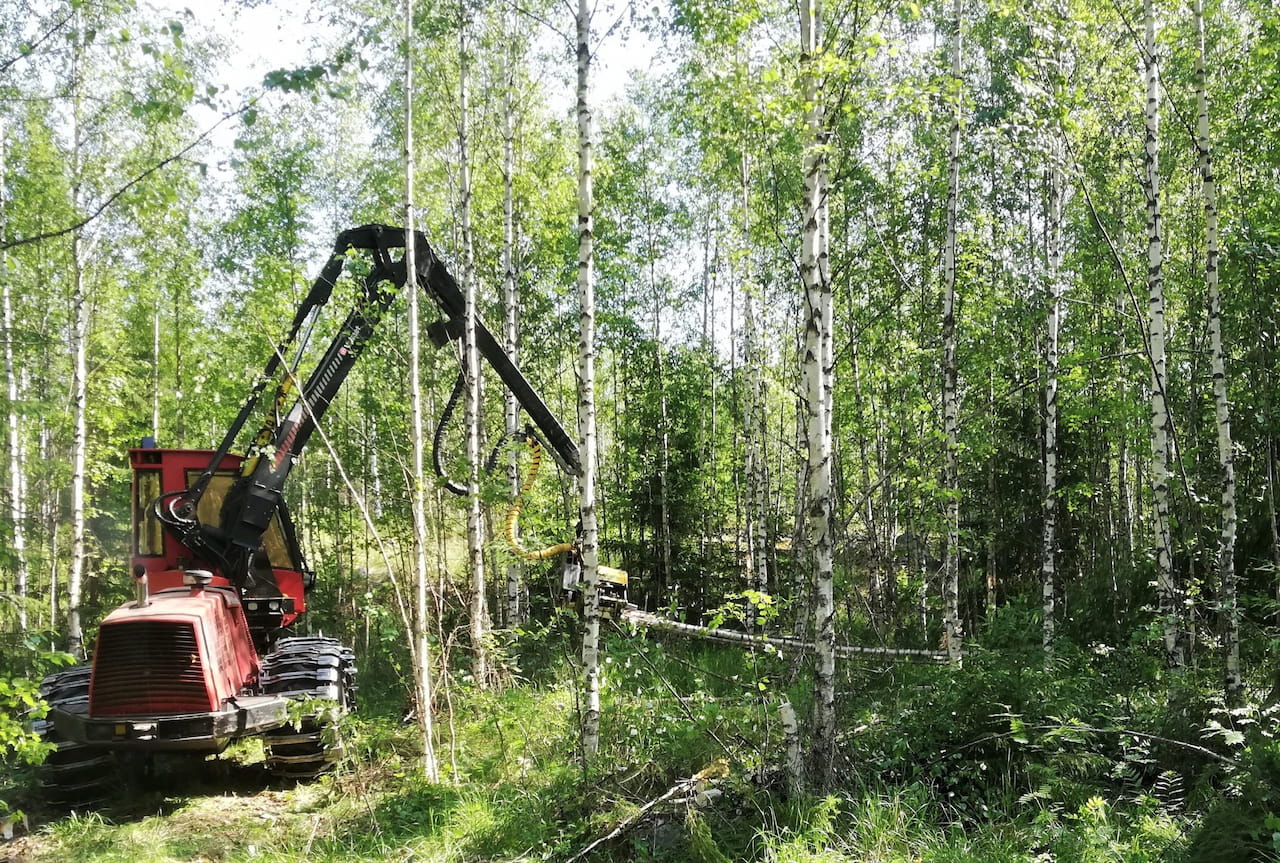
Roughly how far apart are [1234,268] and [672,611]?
769 centimetres

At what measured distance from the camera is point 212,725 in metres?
6.45

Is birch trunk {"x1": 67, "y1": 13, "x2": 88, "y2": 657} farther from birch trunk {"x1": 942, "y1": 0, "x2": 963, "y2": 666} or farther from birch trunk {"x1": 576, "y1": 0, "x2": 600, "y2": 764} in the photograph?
birch trunk {"x1": 942, "y1": 0, "x2": 963, "y2": 666}

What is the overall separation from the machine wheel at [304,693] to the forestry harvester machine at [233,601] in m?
0.02

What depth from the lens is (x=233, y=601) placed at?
7621 millimetres

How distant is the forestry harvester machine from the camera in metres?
6.61

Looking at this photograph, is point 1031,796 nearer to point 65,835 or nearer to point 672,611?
point 672,611

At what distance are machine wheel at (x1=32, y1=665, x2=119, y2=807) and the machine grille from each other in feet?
1.74

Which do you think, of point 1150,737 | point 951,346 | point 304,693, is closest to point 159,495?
point 304,693

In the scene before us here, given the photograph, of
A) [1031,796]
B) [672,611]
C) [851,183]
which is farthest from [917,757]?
[851,183]

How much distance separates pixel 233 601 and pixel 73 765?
5.92ft

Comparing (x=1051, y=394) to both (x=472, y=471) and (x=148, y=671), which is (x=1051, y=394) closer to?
(x=472, y=471)

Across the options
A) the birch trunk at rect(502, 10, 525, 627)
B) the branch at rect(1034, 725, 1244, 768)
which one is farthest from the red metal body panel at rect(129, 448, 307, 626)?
the branch at rect(1034, 725, 1244, 768)

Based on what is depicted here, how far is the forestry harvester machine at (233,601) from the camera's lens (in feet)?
21.7

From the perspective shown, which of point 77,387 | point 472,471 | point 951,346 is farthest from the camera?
point 77,387
